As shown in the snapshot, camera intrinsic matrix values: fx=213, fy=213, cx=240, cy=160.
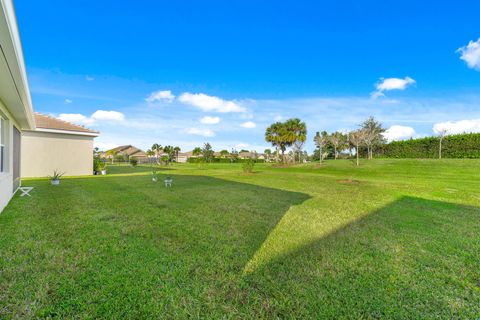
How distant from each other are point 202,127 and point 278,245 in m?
51.7

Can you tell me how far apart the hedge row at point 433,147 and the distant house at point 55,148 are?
3613 centimetres

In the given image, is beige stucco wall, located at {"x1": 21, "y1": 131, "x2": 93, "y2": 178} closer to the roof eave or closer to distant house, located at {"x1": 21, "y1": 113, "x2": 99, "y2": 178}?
distant house, located at {"x1": 21, "y1": 113, "x2": 99, "y2": 178}

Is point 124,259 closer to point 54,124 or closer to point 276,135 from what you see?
point 54,124

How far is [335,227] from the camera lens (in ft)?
14.4

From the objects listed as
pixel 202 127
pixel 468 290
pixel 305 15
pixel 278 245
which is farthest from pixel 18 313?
pixel 202 127

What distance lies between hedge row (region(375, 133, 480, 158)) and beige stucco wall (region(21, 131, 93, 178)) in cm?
3663

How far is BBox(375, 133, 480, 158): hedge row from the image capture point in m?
22.8

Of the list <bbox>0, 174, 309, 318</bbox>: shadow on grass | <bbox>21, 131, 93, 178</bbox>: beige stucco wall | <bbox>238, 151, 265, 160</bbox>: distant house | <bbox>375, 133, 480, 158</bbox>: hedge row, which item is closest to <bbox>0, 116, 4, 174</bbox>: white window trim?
<bbox>0, 174, 309, 318</bbox>: shadow on grass

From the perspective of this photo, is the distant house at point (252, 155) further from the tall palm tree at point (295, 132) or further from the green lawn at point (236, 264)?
the green lawn at point (236, 264)

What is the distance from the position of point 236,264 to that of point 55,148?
17515mm

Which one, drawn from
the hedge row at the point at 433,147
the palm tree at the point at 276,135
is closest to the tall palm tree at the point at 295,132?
the palm tree at the point at 276,135

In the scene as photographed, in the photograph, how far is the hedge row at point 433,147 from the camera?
899 inches

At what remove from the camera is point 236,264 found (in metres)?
2.77

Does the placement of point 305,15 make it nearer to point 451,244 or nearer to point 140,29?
point 140,29
